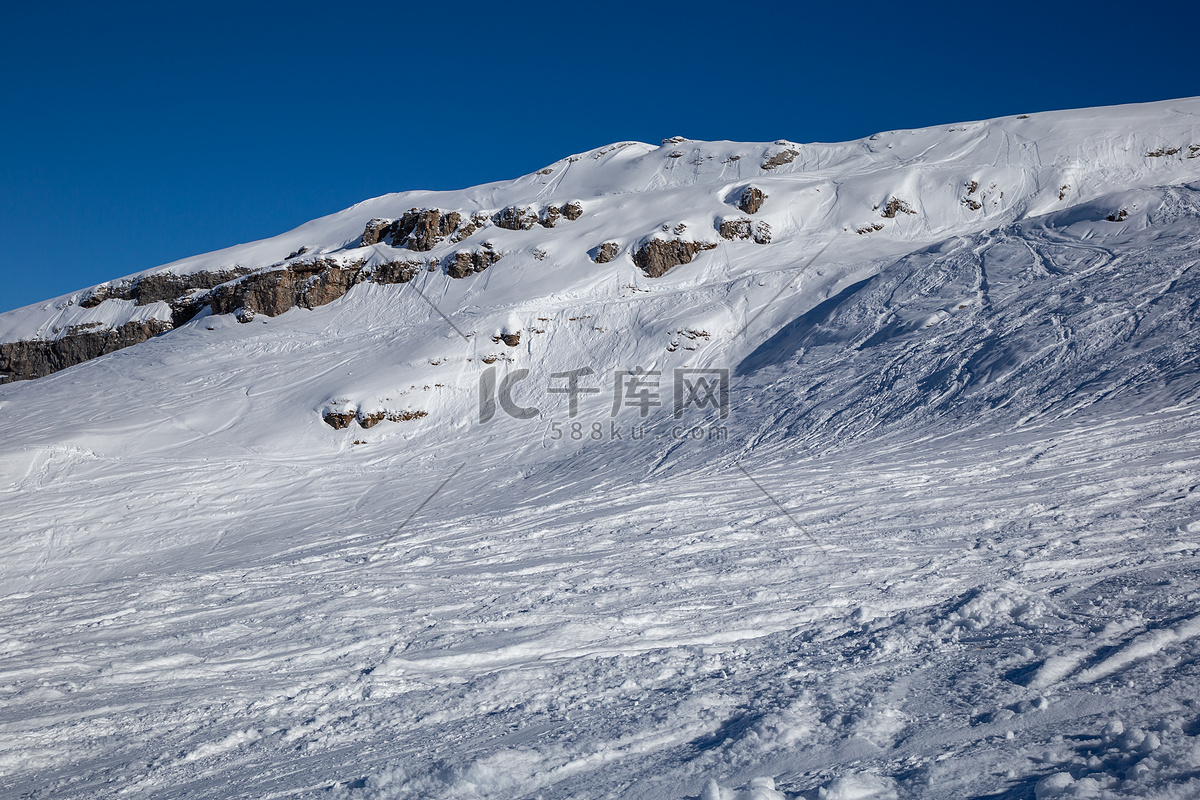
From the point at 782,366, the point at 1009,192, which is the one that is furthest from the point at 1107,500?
the point at 1009,192

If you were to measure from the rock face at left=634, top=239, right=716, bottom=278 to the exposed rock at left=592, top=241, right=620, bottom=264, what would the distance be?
0.83 meters

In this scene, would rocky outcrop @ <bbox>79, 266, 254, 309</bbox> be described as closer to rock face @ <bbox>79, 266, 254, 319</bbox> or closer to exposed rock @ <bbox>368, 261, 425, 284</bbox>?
rock face @ <bbox>79, 266, 254, 319</bbox>

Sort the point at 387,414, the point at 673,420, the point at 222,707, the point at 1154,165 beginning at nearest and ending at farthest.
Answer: the point at 222,707
the point at 673,420
the point at 387,414
the point at 1154,165

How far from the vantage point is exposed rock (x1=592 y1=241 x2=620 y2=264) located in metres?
26.0

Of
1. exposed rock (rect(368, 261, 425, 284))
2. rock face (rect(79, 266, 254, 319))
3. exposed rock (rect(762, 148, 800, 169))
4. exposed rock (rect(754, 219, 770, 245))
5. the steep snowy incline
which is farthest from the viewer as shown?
rock face (rect(79, 266, 254, 319))

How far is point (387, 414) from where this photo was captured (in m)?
19.2

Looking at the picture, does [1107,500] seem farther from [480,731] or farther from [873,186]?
[873,186]

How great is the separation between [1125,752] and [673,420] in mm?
13528

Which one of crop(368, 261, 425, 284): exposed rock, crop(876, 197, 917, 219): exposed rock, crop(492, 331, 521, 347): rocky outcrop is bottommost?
crop(492, 331, 521, 347): rocky outcrop

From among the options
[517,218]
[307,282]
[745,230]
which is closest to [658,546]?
[745,230]

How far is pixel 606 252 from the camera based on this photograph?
2614 centimetres

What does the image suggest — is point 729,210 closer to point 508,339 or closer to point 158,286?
point 508,339

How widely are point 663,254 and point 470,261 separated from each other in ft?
25.2

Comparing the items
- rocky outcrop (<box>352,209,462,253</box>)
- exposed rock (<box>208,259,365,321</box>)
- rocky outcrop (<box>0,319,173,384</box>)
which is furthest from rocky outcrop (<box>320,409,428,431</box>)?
rocky outcrop (<box>0,319,173,384</box>)
